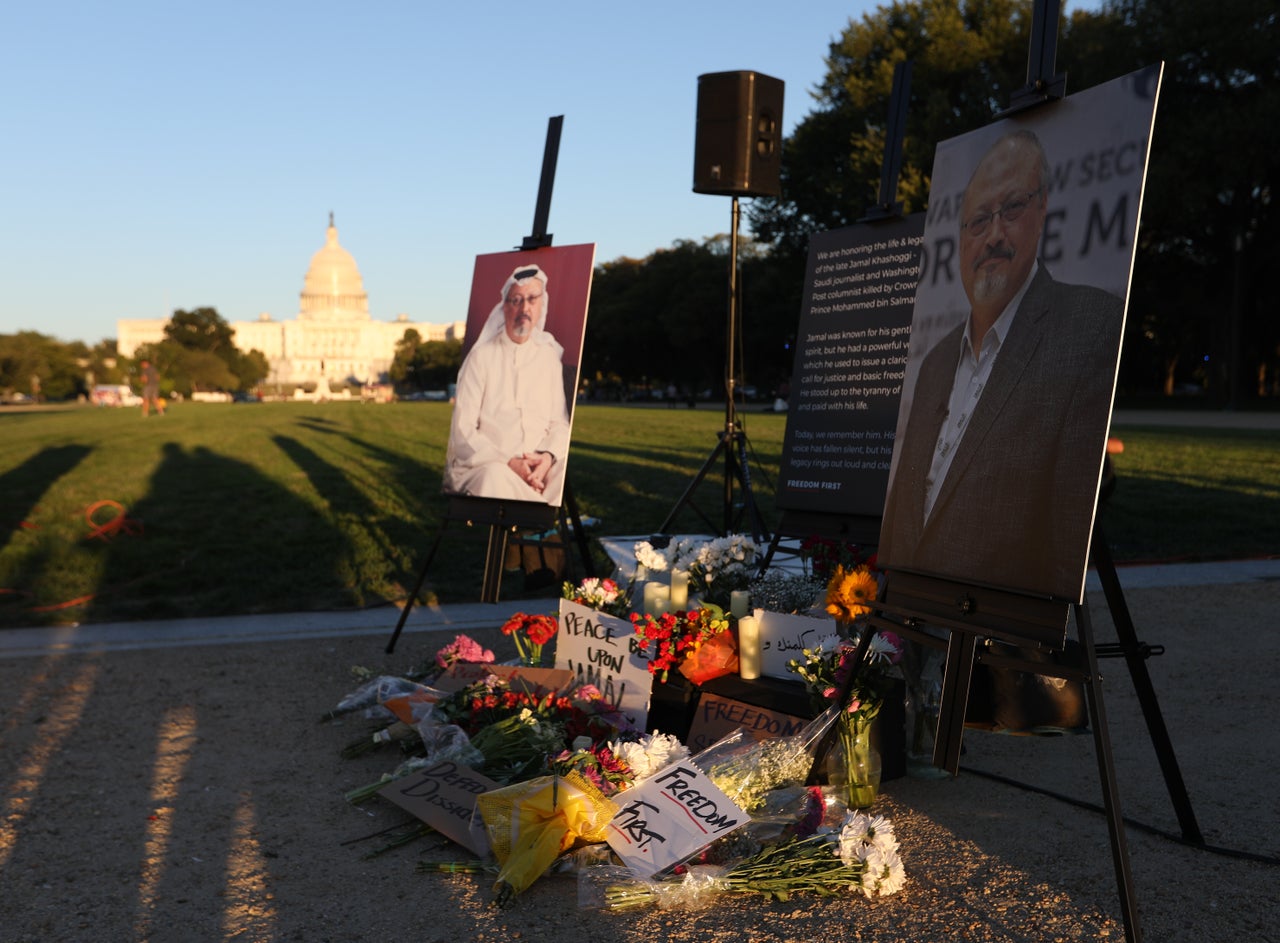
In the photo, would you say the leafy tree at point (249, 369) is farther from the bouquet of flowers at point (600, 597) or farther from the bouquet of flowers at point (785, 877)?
the bouquet of flowers at point (785, 877)

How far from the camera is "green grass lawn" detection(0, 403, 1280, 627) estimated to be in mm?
9859

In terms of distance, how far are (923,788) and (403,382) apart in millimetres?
164794

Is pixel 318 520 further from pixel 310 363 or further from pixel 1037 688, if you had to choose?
pixel 310 363

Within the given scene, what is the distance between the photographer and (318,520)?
45.3 feet

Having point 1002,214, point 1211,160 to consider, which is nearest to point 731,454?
point 1002,214

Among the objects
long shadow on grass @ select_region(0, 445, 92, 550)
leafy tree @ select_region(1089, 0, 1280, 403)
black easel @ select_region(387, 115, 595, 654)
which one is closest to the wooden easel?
black easel @ select_region(387, 115, 595, 654)

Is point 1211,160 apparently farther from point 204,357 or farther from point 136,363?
point 204,357

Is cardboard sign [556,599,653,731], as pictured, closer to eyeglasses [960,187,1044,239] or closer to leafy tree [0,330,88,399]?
eyeglasses [960,187,1044,239]

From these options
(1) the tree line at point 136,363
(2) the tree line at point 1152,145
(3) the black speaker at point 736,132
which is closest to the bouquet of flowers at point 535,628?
(3) the black speaker at point 736,132

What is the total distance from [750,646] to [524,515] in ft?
6.66

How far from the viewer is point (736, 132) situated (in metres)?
7.89

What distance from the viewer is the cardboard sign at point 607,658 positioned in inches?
204

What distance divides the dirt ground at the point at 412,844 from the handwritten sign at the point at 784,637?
2.24 ft

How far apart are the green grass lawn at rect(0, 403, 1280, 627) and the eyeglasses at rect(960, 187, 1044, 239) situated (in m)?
4.71
